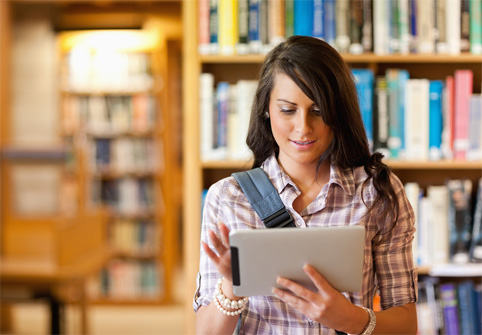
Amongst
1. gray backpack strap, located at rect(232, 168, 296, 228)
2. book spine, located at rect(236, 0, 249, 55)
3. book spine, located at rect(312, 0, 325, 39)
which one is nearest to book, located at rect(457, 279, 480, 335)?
book spine, located at rect(312, 0, 325, 39)

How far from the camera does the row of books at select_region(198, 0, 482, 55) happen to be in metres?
2.47

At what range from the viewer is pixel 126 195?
5605mm

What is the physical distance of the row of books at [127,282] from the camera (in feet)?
18.0

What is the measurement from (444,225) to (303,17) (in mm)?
962

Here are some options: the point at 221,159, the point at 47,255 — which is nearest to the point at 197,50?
the point at 221,159

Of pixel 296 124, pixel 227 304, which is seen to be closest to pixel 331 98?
pixel 296 124

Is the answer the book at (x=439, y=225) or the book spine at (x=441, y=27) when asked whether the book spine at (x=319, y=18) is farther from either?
the book at (x=439, y=225)

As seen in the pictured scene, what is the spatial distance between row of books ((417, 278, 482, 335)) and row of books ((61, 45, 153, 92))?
11.7ft

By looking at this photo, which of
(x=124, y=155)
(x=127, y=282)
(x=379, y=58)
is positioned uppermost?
(x=379, y=58)

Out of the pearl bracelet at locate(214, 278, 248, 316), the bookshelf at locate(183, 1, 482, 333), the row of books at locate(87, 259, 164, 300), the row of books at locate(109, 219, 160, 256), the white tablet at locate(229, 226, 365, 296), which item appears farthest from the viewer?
the row of books at locate(109, 219, 160, 256)

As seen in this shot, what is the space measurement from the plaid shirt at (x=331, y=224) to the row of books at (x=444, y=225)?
117cm

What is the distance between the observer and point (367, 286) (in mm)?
1358

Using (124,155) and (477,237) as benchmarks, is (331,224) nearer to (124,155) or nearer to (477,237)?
(477,237)

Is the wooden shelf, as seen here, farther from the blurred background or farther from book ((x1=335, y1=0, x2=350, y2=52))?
the blurred background
